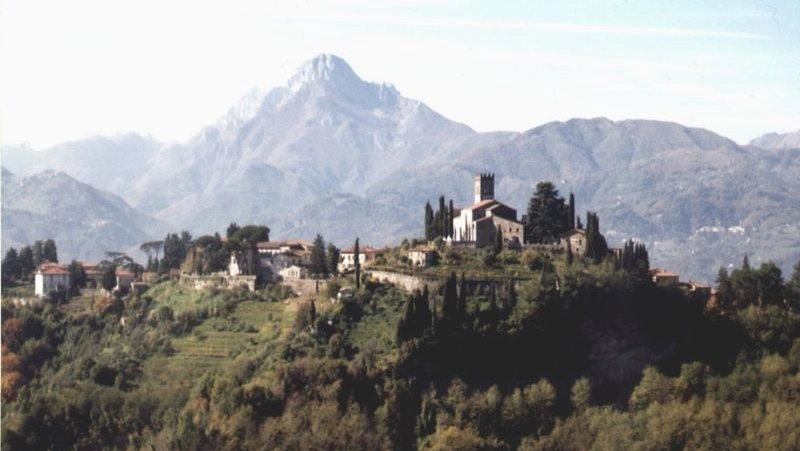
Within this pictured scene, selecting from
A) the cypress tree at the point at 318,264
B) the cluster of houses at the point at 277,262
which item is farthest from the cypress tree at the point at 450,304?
the cluster of houses at the point at 277,262

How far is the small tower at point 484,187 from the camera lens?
8631 cm

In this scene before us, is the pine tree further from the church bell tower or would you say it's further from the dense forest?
the church bell tower

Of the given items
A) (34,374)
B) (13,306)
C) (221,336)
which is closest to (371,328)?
(221,336)

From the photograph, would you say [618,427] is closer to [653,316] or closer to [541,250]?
[653,316]

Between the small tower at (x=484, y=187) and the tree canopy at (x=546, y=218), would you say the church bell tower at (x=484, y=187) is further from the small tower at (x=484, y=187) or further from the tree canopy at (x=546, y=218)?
the tree canopy at (x=546, y=218)

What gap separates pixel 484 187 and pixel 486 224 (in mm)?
10884

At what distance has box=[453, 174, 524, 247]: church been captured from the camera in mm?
75312

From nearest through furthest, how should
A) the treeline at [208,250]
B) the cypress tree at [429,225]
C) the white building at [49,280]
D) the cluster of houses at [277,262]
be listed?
the cluster of houses at [277,262]
the cypress tree at [429,225]
the treeline at [208,250]
the white building at [49,280]

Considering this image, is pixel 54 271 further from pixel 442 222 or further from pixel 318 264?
pixel 442 222

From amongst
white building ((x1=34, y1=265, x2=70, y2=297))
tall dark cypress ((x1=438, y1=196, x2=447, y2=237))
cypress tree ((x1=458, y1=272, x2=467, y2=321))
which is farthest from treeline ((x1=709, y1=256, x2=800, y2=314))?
white building ((x1=34, y1=265, x2=70, y2=297))

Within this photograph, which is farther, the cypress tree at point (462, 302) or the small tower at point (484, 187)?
the small tower at point (484, 187)

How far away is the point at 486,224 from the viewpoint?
75.9 m

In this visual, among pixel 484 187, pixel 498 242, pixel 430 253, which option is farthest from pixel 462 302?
pixel 484 187

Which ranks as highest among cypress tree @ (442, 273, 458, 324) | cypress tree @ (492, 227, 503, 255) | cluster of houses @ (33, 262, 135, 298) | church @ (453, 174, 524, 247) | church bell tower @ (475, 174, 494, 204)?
church bell tower @ (475, 174, 494, 204)
